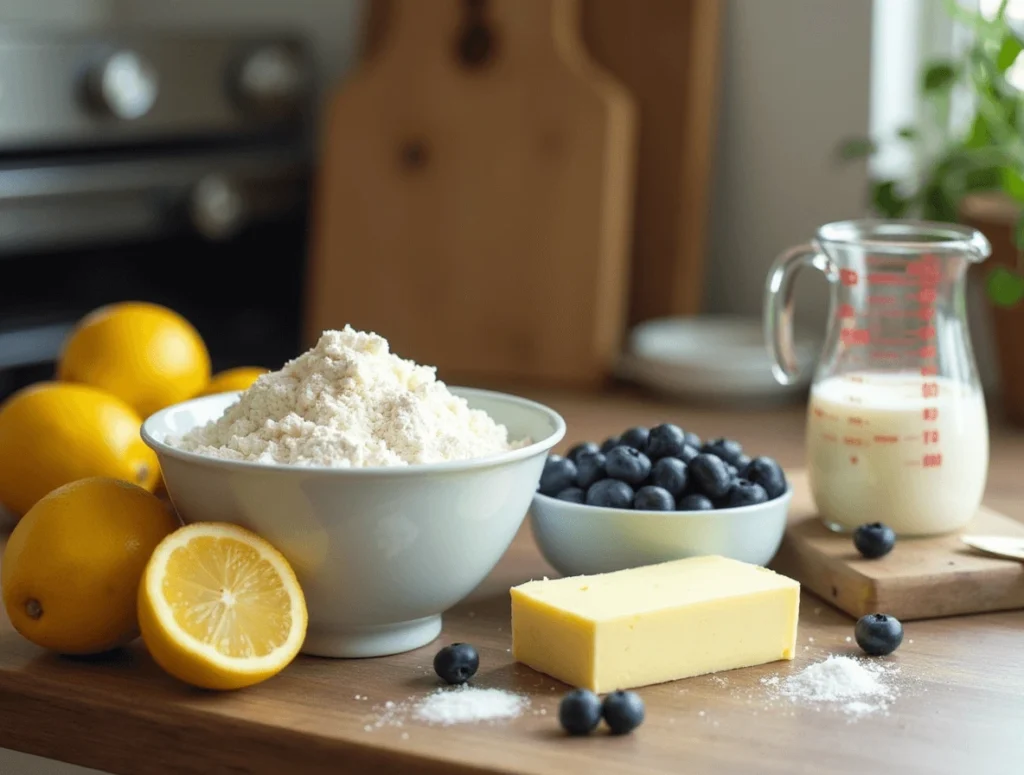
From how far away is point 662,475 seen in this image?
40.5 inches

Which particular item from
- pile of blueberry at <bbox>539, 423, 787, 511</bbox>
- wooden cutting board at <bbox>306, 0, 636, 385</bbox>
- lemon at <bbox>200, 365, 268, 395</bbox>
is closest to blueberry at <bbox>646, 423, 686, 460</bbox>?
pile of blueberry at <bbox>539, 423, 787, 511</bbox>

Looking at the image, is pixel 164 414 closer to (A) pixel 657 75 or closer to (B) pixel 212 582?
(B) pixel 212 582

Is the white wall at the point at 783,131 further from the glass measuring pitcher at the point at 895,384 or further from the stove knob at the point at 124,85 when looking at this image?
the stove knob at the point at 124,85

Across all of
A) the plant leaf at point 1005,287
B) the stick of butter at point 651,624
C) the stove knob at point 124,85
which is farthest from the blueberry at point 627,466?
the stove knob at point 124,85

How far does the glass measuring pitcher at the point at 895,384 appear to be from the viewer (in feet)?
3.58

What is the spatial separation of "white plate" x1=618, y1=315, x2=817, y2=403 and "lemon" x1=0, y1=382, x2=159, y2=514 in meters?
0.71

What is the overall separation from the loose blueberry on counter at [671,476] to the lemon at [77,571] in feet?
1.17

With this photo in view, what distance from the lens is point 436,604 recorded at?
92 centimetres

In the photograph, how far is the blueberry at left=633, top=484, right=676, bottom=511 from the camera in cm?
101

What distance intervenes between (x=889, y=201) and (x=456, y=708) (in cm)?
99

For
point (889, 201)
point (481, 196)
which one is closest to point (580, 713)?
point (889, 201)

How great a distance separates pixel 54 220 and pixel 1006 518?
1121 mm

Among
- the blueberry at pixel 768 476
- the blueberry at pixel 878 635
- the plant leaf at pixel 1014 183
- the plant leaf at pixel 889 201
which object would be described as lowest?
the blueberry at pixel 878 635

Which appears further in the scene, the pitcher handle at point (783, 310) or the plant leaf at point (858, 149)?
the plant leaf at point (858, 149)
